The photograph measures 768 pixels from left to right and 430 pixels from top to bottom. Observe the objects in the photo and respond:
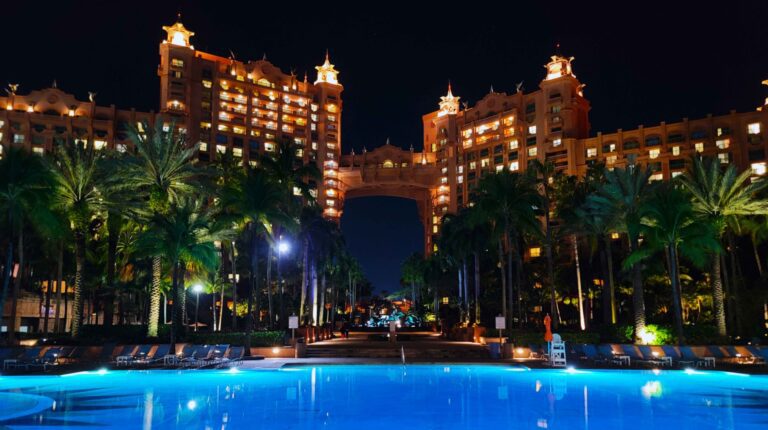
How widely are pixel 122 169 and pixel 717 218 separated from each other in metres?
35.2

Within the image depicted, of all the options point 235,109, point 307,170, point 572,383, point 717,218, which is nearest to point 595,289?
point 717,218

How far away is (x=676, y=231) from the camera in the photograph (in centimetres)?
3362

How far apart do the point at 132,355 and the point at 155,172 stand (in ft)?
34.7

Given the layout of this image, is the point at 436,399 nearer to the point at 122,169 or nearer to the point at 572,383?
the point at 572,383

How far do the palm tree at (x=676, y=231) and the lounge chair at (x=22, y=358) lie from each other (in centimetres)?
3130

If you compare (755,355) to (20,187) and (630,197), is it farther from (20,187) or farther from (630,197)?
(20,187)

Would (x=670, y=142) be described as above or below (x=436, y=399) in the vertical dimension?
above

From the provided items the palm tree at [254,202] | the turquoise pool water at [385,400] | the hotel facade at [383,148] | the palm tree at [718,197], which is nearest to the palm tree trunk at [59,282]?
the palm tree at [254,202]

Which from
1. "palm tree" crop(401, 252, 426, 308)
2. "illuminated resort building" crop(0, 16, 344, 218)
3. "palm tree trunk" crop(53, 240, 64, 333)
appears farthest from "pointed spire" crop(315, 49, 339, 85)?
"palm tree trunk" crop(53, 240, 64, 333)

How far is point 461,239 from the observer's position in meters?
53.2

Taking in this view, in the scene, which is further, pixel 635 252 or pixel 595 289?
pixel 595 289

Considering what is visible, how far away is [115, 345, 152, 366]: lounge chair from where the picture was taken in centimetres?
2769

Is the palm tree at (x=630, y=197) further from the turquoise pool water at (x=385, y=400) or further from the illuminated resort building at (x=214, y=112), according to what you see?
the illuminated resort building at (x=214, y=112)

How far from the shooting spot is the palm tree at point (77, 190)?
33469mm
